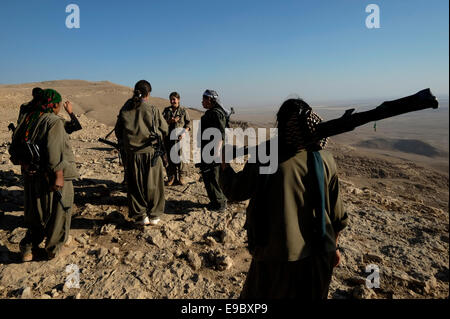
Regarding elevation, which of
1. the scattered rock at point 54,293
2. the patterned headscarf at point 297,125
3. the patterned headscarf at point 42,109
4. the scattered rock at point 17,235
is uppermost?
the patterned headscarf at point 42,109

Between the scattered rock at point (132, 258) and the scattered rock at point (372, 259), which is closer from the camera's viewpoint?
the scattered rock at point (132, 258)

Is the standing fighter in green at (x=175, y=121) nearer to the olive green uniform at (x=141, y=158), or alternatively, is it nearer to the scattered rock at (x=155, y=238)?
the olive green uniform at (x=141, y=158)

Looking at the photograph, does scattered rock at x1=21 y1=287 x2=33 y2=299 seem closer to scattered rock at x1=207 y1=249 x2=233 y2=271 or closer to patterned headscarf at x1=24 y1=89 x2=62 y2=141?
patterned headscarf at x1=24 y1=89 x2=62 y2=141

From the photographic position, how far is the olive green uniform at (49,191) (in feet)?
8.64

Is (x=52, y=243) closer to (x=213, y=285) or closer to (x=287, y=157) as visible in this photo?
(x=213, y=285)

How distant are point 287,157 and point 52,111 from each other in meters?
2.45

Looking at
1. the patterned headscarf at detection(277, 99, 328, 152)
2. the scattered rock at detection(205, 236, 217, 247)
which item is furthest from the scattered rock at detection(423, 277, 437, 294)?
the patterned headscarf at detection(277, 99, 328, 152)

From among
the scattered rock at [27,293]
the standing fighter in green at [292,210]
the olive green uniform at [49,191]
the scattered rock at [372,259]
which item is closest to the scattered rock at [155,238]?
the olive green uniform at [49,191]

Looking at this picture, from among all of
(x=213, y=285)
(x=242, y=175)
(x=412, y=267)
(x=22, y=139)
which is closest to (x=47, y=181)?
(x=22, y=139)

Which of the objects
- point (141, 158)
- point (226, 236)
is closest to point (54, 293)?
point (141, 158)

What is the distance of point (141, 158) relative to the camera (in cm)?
354

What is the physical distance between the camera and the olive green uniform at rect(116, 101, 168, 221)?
344 centimetres

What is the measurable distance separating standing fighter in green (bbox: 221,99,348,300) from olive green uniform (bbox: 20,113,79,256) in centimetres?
195

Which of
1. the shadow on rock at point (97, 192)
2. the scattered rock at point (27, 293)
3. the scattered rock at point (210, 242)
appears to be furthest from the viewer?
the shadow on rock at point (97, 192)
